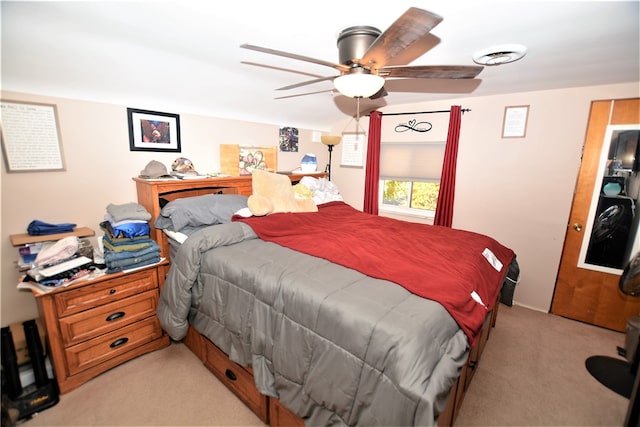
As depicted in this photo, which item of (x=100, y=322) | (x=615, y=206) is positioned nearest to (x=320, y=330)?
(x=100, y=322)

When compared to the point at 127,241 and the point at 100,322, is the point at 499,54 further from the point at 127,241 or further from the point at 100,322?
the point at 100,322

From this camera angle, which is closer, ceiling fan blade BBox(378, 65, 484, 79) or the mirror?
ceiling fan blade BBox(378, 65, 484, 79)

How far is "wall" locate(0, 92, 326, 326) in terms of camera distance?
6.46 ft

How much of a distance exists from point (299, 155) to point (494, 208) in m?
2.60

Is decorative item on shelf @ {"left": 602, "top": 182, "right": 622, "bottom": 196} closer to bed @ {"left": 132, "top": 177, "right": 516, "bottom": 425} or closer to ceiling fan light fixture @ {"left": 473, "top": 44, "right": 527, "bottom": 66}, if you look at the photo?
bed @ {"left": 132, "top": 177, "right": 516, "bottom": 425}

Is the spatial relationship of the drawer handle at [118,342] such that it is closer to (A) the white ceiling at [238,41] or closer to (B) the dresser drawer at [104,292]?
(B) the dresser drawer at [104,292]

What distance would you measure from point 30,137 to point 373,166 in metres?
3.39

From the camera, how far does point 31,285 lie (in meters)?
1.75

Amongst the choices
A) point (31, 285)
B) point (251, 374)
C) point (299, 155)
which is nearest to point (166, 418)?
point (251, 374)

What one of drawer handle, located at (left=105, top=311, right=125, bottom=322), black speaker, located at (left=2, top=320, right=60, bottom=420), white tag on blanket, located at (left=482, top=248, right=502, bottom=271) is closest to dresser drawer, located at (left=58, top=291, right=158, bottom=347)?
drawer handle, located at (left=105, top=311, right=125, bottom=322)

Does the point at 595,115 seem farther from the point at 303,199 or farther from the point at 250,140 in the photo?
the point at 250,140

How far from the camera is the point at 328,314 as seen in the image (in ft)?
4.37

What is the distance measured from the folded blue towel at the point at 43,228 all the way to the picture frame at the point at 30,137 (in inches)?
15.1

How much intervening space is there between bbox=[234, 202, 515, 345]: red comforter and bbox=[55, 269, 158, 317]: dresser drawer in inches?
33.4
